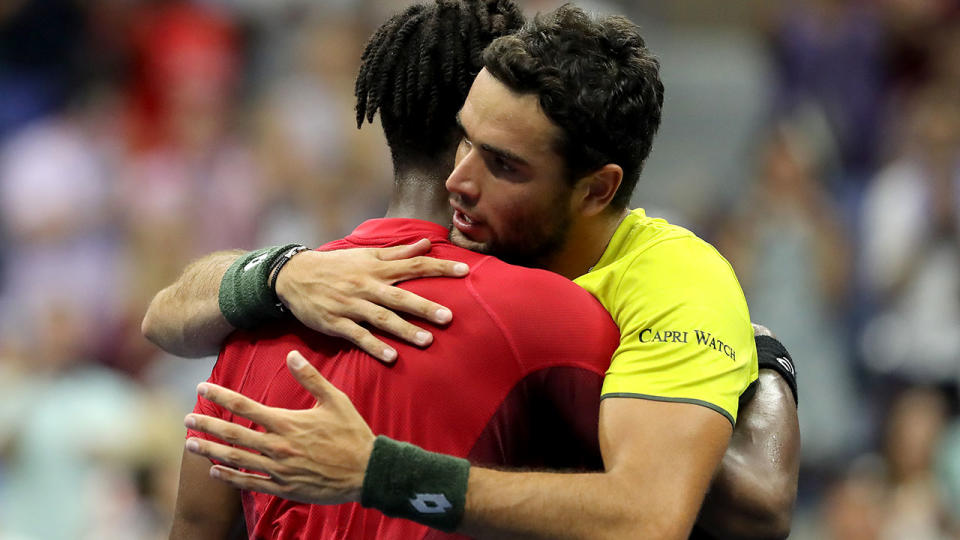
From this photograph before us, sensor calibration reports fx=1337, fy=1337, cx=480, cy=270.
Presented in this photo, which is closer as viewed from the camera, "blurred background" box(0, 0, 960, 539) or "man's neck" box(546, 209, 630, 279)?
"man's neck" box(546, 209, 630, 279)

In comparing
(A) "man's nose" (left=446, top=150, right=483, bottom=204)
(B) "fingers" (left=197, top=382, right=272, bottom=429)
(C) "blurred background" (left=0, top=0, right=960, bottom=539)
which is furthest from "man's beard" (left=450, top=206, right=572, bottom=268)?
(C) "blurred background" (left=0, top=0, right=960, bottom=539)

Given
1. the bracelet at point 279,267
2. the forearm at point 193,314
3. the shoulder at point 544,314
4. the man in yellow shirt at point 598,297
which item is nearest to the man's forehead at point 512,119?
the man in yellow shirt at point 598,297

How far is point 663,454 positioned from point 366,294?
2.15ft

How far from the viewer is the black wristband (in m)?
3.02

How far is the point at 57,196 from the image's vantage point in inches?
322

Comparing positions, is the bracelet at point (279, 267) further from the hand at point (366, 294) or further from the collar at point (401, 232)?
the collar at point (401, 232)

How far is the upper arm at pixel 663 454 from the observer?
7.93 feet

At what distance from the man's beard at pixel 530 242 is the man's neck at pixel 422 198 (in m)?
0.05

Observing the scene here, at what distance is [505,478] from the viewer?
2.44 m

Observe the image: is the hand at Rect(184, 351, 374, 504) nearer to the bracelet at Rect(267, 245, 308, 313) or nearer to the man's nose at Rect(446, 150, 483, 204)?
the bracelet at Rect(267, 245, 308, 313)

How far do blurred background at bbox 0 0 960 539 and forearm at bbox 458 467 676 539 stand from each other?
4.19 meters

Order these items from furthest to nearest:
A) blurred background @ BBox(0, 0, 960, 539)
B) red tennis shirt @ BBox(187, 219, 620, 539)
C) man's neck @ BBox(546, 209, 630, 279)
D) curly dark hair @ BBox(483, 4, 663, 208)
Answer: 1. blurred background @ BBox(0, 0, 960, 539)
2. man's neck @ BBox(546, 209, 630, 279)
3. curly dark hair @ BBox(483, 4, 663, 208)
4. red tennis shirt @ BBox(187, 219, 620, 539)

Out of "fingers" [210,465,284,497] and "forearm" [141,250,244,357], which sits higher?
"forearm" [141,250,244,357]

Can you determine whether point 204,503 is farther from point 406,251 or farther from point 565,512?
point 565,512
